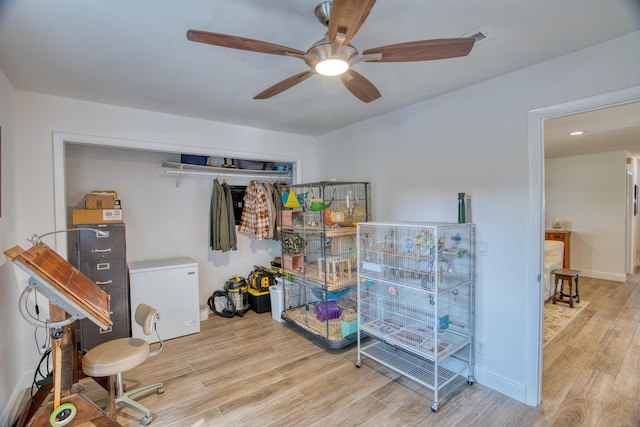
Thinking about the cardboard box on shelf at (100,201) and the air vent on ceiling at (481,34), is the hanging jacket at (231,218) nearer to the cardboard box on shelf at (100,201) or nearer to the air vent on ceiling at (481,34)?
the cardboard box on shelf at (100,201)

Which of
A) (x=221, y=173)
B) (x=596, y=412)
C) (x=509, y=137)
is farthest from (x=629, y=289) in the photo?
(x=221, y=173)

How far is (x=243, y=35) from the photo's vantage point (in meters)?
1.83

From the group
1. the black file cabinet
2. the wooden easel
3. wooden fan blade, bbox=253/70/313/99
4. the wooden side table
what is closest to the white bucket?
the black file cabinet

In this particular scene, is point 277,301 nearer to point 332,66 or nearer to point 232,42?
point 332,66

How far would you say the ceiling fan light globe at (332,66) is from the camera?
1564 millimetres

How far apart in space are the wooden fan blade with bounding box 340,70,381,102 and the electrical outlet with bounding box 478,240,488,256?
1554 mm

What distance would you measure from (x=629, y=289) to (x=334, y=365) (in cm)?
556

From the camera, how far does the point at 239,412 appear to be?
2246 mm

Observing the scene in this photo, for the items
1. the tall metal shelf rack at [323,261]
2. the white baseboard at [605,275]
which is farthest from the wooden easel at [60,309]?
the white baseboard at [605,275]

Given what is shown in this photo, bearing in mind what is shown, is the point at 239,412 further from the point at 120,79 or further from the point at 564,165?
the point at 564,165

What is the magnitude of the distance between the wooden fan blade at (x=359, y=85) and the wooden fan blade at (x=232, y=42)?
0.38 meters

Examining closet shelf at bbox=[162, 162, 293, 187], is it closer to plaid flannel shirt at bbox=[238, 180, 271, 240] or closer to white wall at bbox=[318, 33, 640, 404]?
plaid flannel shirt at bbox=[238, 180, 271, 240]

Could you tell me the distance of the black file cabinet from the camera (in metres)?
3.00

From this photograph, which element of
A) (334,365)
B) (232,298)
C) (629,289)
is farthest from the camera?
(629,289)
